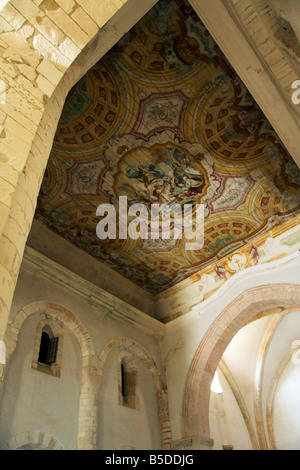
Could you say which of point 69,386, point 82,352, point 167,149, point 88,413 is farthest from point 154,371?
point 167,149

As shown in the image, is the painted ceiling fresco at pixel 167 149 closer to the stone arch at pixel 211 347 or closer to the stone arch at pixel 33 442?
the stone arch at pixel 211 347

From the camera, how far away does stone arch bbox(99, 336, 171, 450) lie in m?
8.07

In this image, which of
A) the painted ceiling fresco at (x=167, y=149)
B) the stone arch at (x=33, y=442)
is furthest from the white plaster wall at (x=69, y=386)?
the painted ceiling fresco at (x=167, y=149)

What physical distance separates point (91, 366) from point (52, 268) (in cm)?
202

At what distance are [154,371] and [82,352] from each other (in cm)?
227

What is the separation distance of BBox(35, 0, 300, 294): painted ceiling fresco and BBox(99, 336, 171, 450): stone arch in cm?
185

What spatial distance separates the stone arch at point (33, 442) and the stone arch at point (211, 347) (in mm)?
3165

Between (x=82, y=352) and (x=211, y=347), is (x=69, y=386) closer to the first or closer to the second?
(x=82, y=352)

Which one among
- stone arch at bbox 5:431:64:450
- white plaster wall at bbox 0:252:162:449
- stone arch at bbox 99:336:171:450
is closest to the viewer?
stone arch at bbox 5:431:64:450

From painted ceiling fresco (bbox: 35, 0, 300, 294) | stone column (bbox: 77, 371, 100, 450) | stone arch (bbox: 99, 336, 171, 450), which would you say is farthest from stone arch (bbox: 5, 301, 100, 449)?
painted ceiling fresco (bbox: 35, 0, 300, 294)

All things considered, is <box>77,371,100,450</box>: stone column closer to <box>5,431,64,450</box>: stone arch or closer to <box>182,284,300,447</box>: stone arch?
<box>5,431,64,450</box>: stone arch

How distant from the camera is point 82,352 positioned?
741cm

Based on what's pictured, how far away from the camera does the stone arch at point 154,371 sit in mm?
8075

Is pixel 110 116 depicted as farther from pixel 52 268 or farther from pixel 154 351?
pixel 154 351
